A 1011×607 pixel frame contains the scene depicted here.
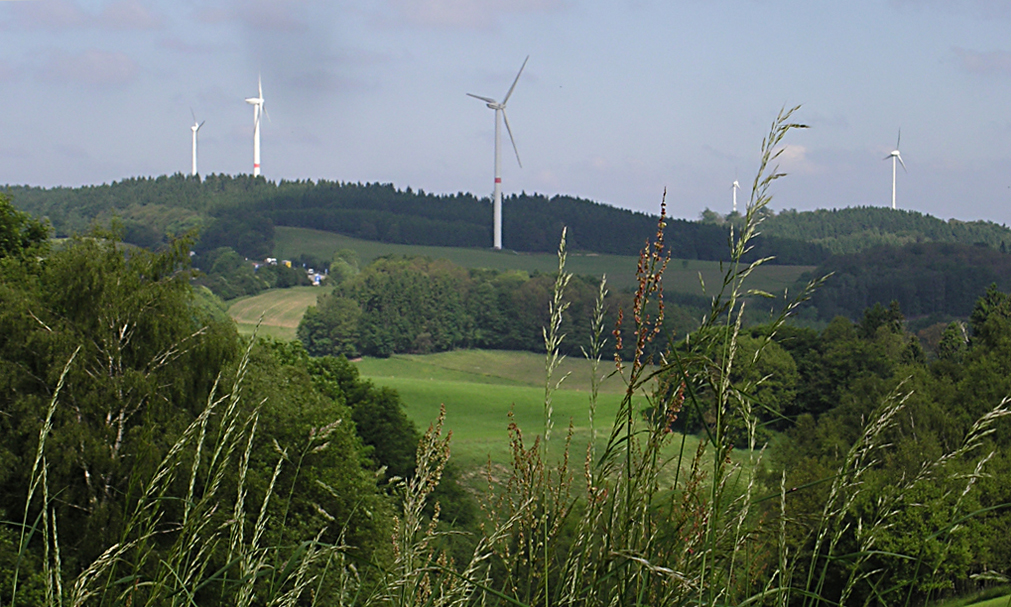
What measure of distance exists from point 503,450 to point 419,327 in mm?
71749

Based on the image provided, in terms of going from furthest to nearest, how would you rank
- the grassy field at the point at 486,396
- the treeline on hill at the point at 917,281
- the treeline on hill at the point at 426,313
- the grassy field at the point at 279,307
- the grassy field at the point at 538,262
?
the grassy field at the point at 538,262 → the treeline on hill at the point at 917,281 → the grassy field at the point at 279,307 → the treeline on hill at the point at 426,313 → the grassy field at the point at 486,396

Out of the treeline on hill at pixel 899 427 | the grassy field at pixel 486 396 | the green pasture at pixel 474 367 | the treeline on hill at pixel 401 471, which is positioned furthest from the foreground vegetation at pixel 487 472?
the green pasture at pixel 474 367

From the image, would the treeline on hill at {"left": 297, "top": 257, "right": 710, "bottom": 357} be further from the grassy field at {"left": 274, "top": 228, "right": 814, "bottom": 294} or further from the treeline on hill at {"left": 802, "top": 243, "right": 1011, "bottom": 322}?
the treeline on hill at {"left": 802, "top": 243, "right": 1011, "bottom": 322}

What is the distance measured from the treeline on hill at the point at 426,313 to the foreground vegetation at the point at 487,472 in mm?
62525

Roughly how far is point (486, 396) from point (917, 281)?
3267 inches

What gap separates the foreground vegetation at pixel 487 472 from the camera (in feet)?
7.76

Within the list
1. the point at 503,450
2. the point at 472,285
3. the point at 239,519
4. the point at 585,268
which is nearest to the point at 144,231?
the point at 472,285

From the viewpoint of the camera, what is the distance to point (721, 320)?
2619 millimetres

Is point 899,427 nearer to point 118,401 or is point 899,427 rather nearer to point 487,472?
point 118,401

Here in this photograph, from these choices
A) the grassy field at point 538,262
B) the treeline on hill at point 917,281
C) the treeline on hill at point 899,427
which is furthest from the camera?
the grassy field at point 538,262

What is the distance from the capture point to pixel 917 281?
470 feet

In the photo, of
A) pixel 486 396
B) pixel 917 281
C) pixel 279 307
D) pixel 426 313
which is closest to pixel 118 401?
pixel 486 396

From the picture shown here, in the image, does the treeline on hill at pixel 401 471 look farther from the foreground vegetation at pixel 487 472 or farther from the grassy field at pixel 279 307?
the grassy field at pixel 279 307

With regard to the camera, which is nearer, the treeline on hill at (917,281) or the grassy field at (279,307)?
the grassy field at (279,307)
